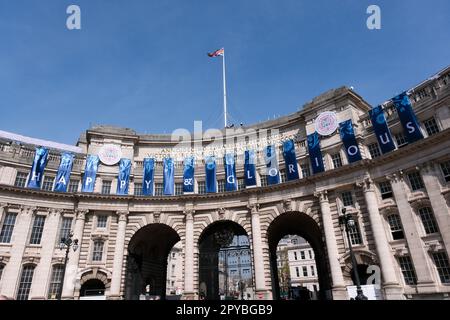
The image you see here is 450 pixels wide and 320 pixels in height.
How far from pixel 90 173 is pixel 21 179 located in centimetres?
743

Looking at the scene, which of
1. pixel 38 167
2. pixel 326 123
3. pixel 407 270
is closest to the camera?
pixel 407 270

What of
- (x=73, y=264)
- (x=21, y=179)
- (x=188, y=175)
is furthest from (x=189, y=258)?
(x=21, y=179)

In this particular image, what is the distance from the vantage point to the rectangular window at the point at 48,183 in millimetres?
36112

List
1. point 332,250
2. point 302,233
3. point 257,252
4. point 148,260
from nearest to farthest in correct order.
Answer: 1. point 332,250
2. point 257,252
3. point 148,260
4. point 302,233

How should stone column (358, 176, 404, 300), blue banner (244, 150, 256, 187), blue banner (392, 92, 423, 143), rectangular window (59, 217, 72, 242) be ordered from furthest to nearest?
blue banner (244, 150, 256, 187) < rectangular window (59, 217, 72, 242) < blue banner (392, 92, 423, 143) < stone column (358, 176, 404, 300)

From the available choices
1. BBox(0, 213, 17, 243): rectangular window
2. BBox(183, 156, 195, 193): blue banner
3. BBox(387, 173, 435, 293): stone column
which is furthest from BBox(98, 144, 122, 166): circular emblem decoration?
BBox(387, 173, 435, 293): stone column

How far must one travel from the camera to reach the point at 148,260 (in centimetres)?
4144

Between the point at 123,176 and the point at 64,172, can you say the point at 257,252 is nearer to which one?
the point at 123,176

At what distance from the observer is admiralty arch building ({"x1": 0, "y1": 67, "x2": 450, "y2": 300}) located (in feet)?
88.7

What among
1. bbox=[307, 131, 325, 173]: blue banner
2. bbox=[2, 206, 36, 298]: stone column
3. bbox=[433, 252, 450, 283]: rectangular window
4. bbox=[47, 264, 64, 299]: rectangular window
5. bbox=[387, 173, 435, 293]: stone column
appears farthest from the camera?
bbox=[307, 131, 325, 173]: blue banner

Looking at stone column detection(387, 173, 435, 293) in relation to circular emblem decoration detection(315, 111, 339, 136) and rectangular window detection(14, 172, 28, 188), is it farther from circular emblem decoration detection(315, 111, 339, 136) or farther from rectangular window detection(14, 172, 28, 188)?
rectangular window detection(14, 172, 28, 188)

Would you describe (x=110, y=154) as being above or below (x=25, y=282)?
above

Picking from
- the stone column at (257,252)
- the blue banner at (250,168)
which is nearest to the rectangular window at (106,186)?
the blue banner at (250,168)

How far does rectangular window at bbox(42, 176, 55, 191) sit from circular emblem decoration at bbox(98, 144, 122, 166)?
6.10 metres
